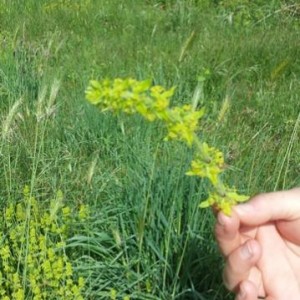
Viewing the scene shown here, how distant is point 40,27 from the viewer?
5.57 meters

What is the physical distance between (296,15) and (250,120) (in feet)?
7.91

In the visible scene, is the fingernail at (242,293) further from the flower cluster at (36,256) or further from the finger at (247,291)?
the flower cluster at (36,256)

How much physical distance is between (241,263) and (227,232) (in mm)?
77

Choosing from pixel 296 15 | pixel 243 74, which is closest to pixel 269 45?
pixel 243 74

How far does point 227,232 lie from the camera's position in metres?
1.43

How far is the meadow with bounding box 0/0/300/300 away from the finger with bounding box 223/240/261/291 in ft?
1.86

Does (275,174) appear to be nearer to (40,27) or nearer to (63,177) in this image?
(63,177)

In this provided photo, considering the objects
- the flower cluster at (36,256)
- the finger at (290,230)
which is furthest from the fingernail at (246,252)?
the flower cluster at (36,256)

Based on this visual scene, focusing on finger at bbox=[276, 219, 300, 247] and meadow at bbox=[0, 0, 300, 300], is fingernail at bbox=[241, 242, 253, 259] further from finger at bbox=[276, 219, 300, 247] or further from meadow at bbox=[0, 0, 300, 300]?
meadow at bbox=[0, 0, 300, 300]

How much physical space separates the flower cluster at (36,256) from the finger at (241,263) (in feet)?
2.53

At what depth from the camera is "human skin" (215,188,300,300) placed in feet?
4.78

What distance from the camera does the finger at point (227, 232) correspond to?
55.0 inches

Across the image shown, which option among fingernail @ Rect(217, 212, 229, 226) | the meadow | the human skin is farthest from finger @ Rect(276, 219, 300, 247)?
the meadow

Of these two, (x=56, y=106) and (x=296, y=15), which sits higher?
(x=56, y=106)
